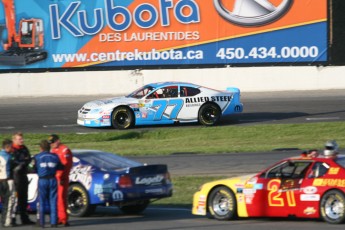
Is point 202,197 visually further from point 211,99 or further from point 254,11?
point 254,11

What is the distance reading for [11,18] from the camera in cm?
3800

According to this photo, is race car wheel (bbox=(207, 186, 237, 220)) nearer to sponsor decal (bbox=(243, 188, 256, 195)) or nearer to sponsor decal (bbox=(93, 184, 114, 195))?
sponsor decal (bbox=(243, 188, 256, 195))

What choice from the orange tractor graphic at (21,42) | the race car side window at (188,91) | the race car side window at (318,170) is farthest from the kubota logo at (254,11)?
the race car side window at (318,170)

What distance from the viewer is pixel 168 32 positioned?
38.2 m

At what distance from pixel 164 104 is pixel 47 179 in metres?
15.3

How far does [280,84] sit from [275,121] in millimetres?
7399

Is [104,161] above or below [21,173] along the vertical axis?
above

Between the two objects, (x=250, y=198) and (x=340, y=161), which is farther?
(x=250, y=198)

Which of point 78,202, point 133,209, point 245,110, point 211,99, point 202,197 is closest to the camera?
point 202,197

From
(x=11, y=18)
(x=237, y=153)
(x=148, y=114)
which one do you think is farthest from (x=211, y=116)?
(x=11, y=18)

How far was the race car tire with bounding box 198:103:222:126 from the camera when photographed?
2902 cm

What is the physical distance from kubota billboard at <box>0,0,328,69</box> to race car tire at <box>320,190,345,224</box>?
2436 cm

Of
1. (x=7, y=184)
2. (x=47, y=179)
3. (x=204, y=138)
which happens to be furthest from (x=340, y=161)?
(x=204, y=138)

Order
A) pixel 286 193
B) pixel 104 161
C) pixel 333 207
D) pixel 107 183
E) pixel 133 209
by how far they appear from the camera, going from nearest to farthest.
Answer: pixel 333 207
pixel 286 193
pixel 107 183
pixel 104 161
pixel 133 209
